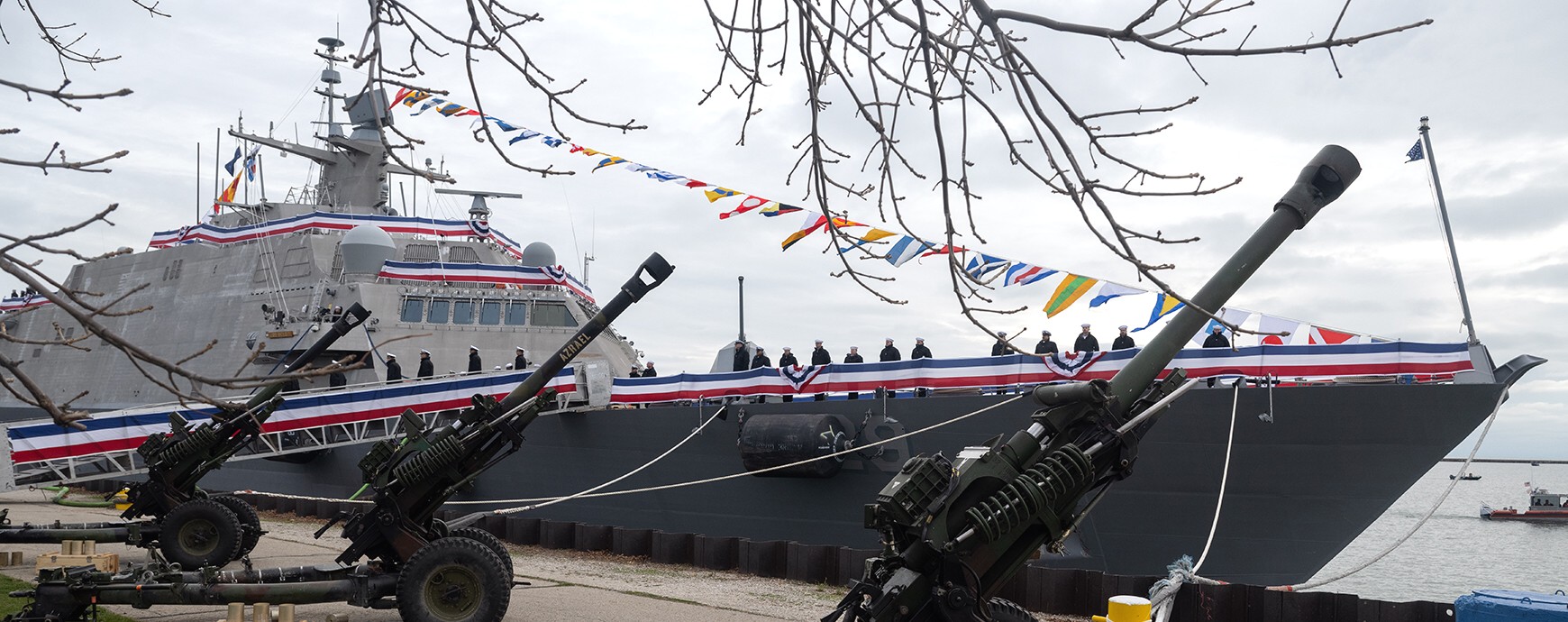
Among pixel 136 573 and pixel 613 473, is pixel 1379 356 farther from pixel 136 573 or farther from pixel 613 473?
pixel 136 573

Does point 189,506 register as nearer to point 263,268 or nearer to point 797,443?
point 797,443

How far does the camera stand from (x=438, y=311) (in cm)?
1725

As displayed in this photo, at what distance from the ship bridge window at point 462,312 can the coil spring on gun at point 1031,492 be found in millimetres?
13984

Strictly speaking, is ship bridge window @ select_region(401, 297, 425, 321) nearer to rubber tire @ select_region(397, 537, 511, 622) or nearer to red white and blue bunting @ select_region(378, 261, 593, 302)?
red white and blue bunting @ select_region(378, 261, 593, 302)

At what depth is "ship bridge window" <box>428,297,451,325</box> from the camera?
56.4ft

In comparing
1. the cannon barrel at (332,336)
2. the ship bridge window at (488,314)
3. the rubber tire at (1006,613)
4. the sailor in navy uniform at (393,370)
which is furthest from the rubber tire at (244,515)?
the ship bridge window at (488,314)

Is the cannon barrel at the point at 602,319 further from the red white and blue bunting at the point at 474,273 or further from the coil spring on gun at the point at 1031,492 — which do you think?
the red white and blue bunting at the point at 474,273

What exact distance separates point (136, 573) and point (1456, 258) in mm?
10319

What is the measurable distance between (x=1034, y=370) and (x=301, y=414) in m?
9.37

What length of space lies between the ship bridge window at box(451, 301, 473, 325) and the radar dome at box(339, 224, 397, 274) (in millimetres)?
1316

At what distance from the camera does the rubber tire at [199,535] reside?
916 centimetres

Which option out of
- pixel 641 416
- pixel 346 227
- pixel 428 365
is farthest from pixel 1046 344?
pixel 346 227

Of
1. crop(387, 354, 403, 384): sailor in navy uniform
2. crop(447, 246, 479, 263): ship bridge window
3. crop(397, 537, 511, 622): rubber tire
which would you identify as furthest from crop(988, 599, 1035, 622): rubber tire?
crop(447, 246, 479, 263): ship bridge window

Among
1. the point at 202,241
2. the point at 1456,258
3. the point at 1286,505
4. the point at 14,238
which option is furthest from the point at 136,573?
the point at 202,241
